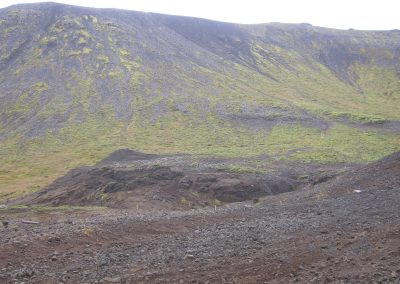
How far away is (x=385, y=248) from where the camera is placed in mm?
11812

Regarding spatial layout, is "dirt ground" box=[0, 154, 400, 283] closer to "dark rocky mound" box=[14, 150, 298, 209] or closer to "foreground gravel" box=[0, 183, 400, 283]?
"foreground gravel" box=[0, 183, 400, 283]

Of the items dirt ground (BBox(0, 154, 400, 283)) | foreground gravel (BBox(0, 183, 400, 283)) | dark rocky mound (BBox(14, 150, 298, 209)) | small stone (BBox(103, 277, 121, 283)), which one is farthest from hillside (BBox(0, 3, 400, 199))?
small stone (BBox(103, 277, 121, 283))

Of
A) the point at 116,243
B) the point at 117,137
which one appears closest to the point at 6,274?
the point at 116,243

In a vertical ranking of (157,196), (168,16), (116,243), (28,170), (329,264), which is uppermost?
(168,16)

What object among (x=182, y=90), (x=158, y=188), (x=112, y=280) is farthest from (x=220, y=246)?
(x=182, y=90)

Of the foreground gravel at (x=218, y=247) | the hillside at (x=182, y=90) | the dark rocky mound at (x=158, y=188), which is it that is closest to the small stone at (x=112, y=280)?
the foreground gravel at (x=218, y=247)

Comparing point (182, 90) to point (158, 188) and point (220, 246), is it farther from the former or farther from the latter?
point (220, 246)

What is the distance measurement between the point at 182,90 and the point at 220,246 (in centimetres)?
6868

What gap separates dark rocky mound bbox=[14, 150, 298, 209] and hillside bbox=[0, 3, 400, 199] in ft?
25.3

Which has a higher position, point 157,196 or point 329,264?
point 329,264

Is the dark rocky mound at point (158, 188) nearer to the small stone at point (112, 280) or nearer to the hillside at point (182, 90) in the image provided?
the hillside at point (182, 90)

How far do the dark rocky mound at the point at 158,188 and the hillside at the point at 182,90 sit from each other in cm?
772

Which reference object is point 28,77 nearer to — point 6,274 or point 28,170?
point 28,170

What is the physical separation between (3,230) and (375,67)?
10874cm
